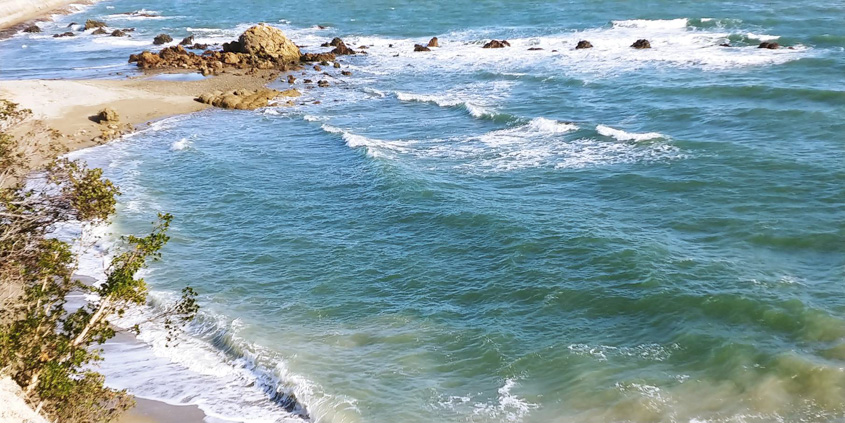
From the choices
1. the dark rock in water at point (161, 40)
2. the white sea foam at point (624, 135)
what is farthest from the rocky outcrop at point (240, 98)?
the dark rock in water at point (161, 40)

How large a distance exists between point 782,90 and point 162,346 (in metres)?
31.9

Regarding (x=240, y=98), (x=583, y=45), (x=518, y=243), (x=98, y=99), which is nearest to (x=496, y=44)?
(x=583, y=45)

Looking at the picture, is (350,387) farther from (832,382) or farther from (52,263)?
(832,382)

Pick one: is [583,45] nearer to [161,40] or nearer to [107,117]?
[107,117]

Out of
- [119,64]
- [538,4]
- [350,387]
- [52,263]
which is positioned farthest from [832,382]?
[538,4]

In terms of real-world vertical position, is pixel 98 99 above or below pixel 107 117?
above

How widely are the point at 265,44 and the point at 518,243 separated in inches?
1425

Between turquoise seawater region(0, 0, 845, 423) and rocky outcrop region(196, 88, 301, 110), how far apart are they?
1.38 meters

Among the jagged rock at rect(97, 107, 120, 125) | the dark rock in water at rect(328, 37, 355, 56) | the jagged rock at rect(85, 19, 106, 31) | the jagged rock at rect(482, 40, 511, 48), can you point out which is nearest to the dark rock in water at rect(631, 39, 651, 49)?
the jagged rock at rect(482, 40, 511, 48)

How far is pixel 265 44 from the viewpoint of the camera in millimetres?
52969

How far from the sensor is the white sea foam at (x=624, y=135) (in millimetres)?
31578

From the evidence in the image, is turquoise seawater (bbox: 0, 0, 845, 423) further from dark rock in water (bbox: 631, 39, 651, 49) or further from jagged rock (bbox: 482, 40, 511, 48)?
jagged rock (bbox: 482, 40, 511, 48)

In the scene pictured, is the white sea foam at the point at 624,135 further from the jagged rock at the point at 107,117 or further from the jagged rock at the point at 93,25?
the jagged rock at the point at 93,25

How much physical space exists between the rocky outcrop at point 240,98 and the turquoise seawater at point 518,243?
1378mm
